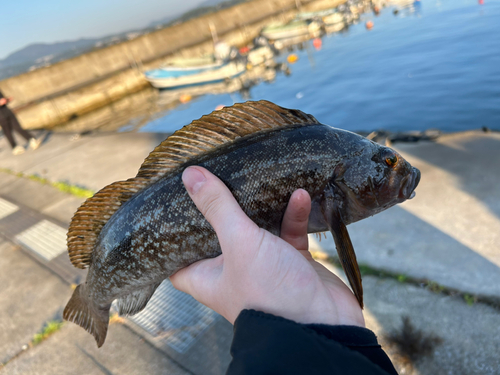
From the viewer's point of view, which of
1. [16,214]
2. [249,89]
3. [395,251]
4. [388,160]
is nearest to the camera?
[388,160]

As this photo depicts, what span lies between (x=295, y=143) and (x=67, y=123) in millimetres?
28648

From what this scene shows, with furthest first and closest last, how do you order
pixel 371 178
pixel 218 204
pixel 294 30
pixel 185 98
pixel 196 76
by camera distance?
pixel 294 30
pixel 196 76
pixel 185 98
pixel 371 178
pixel 218 204

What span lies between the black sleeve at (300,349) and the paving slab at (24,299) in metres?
3.80

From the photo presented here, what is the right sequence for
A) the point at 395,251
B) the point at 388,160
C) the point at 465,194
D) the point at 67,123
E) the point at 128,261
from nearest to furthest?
the point at 388,160 → the point at 128,261 → the point at 395,251 → the point at 465,194 → the point at 67,123

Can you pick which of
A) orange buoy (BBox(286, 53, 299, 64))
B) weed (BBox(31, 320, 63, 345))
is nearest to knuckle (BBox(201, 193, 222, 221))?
weed (BBox(31, 320, 63, 345))

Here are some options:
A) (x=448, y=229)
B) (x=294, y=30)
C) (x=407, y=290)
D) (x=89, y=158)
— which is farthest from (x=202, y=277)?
(x=294, y=30)

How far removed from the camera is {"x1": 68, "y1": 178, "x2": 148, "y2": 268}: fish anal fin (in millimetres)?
2283

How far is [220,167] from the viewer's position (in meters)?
2.08

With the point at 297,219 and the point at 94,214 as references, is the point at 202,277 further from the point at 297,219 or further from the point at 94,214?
the point at 94,214

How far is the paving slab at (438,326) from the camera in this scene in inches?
108

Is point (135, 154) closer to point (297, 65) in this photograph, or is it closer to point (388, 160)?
point (388, 160)

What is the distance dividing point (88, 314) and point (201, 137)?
1.78m

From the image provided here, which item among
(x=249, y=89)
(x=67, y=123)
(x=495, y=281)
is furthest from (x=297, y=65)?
(x=495, y=281)

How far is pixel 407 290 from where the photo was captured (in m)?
3.53
